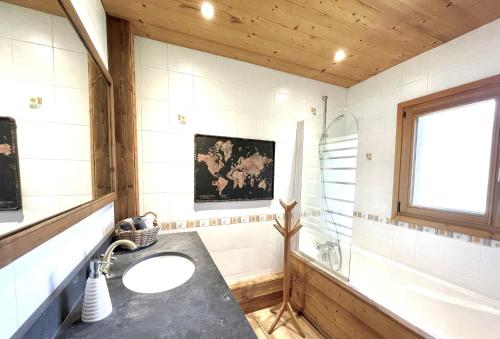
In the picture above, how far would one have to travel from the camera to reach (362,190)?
2.22m

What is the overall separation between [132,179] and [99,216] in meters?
0.43

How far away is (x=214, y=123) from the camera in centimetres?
182

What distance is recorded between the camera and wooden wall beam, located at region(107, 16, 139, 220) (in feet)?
4.54

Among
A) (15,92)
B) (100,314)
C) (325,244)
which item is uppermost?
(15,92)

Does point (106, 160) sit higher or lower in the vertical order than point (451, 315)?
higher

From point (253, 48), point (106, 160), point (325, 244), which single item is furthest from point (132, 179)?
point (325, 244)

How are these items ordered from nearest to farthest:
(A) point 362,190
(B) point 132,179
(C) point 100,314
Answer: (C) point 100,314 → (B) point 132,179 → (A) point 362,190

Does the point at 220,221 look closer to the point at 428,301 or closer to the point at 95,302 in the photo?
the point at 95,302

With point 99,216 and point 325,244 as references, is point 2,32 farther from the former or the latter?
point 325,244

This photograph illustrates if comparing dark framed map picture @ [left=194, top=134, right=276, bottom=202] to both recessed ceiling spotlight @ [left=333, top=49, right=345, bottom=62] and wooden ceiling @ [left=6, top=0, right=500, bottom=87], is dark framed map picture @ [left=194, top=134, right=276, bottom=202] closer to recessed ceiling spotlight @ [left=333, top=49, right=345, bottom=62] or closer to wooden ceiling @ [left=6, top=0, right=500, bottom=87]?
wooden ceiling @ [left=6, top=0, right=500, bottom=87]

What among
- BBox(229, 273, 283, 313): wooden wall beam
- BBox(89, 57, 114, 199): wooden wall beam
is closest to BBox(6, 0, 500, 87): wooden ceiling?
BBox(89, 57, 114, 199): wooden wall beam

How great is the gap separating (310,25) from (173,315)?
1865mm

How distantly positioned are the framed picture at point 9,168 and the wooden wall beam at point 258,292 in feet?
6.05

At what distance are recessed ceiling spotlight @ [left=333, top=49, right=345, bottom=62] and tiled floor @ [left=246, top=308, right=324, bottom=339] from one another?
97.7 inches
